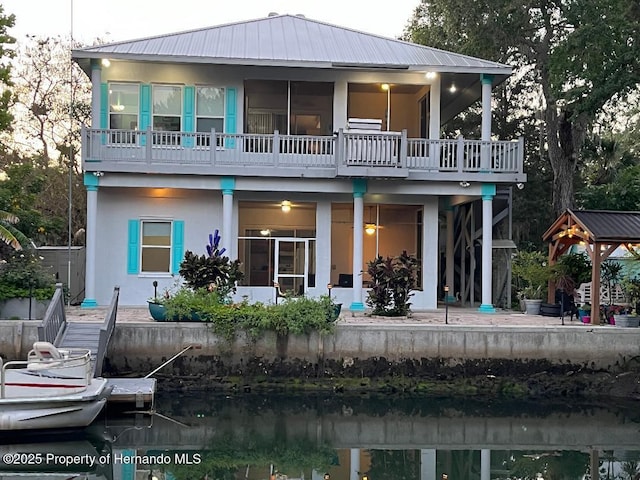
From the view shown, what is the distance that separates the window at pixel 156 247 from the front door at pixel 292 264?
312 centimetres

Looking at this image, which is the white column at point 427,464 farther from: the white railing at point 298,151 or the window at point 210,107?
the window at point 210,107

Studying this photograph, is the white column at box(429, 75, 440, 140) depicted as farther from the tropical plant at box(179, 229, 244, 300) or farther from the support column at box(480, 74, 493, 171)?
the tropical plant at box(179, 229, 244, 300)

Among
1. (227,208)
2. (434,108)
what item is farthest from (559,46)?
(227,208)

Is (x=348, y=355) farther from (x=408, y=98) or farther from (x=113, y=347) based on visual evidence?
(x=408, y=98)

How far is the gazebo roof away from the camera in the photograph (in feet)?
61.0

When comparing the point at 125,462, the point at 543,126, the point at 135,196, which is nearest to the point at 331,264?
the point at 135,196

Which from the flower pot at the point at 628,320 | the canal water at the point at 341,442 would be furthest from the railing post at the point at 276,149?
the flower pot at the point at 628,320

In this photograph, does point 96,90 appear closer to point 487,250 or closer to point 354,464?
point 487,250

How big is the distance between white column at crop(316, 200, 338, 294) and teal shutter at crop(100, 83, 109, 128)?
647 cm

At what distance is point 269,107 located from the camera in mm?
22906

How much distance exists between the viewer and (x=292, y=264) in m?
22.6

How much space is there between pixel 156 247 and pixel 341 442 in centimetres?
1008

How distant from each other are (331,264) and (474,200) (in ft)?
16.5

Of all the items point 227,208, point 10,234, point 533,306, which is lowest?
point 533,306
